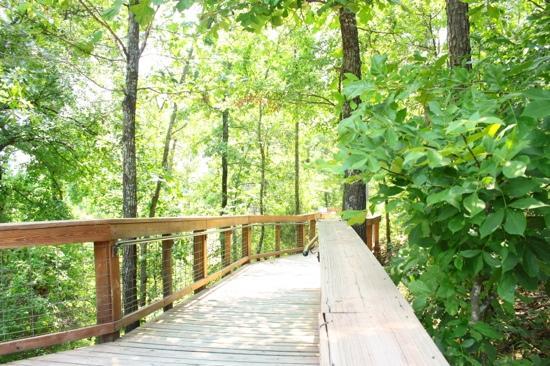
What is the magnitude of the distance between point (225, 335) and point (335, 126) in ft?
14.8

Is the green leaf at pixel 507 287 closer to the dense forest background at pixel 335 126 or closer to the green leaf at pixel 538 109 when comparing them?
the dense forest background at pixel 335 126

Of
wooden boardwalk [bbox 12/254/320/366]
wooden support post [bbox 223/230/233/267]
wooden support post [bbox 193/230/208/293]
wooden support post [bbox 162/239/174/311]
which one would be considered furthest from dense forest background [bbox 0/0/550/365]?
wooden support post [bbox 223/230/233/267]

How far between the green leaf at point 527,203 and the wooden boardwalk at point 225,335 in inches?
87.4

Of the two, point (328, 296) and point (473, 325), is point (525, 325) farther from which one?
point (328, 296)

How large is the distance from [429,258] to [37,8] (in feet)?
22.9

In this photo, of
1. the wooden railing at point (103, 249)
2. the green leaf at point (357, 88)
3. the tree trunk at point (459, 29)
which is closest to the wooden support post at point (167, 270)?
the wooden railing at point (103, 249)

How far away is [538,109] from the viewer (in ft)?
4.13

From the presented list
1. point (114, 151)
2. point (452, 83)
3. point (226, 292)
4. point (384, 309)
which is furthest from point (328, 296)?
point (114, 151)

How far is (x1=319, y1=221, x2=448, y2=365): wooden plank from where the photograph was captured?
107cm

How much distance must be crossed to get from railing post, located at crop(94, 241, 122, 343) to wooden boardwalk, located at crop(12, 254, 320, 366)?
194 mm

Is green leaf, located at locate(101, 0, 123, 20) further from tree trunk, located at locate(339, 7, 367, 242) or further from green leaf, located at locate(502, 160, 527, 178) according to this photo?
tree trunk, located at locate(339, 7, 367, 242)

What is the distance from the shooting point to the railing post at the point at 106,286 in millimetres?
3678

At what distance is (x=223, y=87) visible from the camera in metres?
8.00

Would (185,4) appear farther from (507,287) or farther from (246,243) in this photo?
(246,243)
